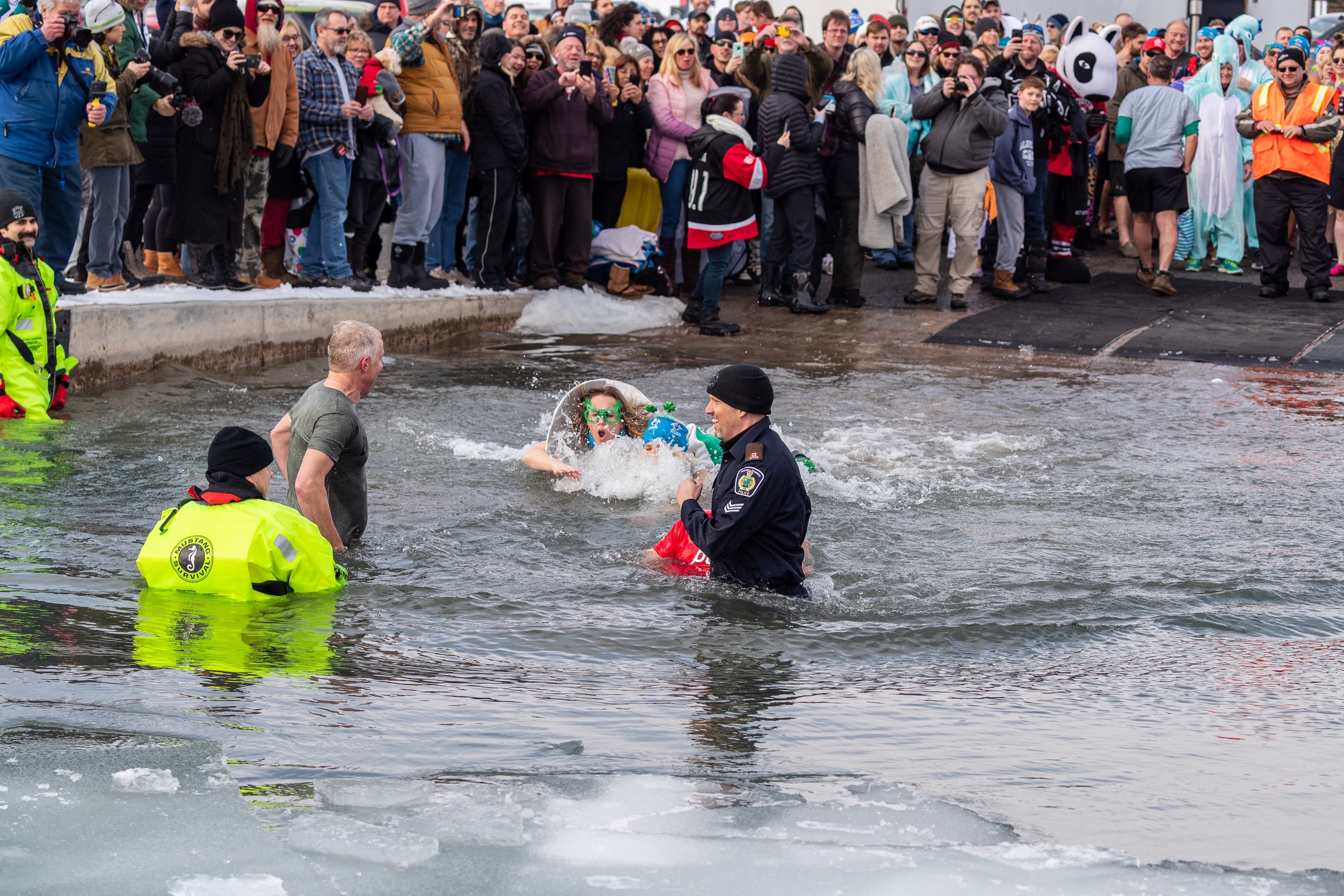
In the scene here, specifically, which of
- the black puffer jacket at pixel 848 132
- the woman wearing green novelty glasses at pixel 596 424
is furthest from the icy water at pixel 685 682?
the black puffer jacket at pixel 848 132

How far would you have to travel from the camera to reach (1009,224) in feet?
51.0

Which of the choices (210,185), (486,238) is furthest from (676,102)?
(210,185)

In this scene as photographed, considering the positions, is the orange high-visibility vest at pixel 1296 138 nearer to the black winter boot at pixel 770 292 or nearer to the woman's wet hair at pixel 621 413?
the black winter boot at pixel 770 292

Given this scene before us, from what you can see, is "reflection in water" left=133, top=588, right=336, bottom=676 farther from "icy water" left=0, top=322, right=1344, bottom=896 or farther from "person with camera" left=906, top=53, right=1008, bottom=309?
"person with camera" left=906, top=53, right=1008, bottom=309

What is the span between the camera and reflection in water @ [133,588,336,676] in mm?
5359

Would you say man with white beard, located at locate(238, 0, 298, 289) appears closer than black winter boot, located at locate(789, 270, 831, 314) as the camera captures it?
Yes

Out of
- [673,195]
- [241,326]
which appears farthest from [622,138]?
[241,326]

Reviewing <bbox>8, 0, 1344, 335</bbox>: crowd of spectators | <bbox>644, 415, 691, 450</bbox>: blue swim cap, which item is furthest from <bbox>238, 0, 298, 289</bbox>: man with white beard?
<bbox>644, 415, 691, 450</bbox>: blue swim cap

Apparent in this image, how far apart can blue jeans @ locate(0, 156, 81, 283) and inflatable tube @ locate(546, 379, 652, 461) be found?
4.06 m

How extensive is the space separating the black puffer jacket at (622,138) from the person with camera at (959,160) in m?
2.74

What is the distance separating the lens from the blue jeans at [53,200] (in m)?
10.3

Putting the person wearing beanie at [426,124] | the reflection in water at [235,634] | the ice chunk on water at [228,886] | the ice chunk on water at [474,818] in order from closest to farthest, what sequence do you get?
the ice chunk on water at [228,886]
the ice chunk on water at [474,818]
the reflection in water at [235,634]
the person wearing beanie at [426,124]

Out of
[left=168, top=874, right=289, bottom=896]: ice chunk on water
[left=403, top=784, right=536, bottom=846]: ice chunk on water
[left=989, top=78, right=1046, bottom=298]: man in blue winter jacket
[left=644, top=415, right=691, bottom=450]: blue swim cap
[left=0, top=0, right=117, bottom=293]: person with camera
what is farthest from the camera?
[left=989, top=78, right=1046, bottom=298]: man in blue winter jacket

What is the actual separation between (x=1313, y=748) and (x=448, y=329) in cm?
1037
